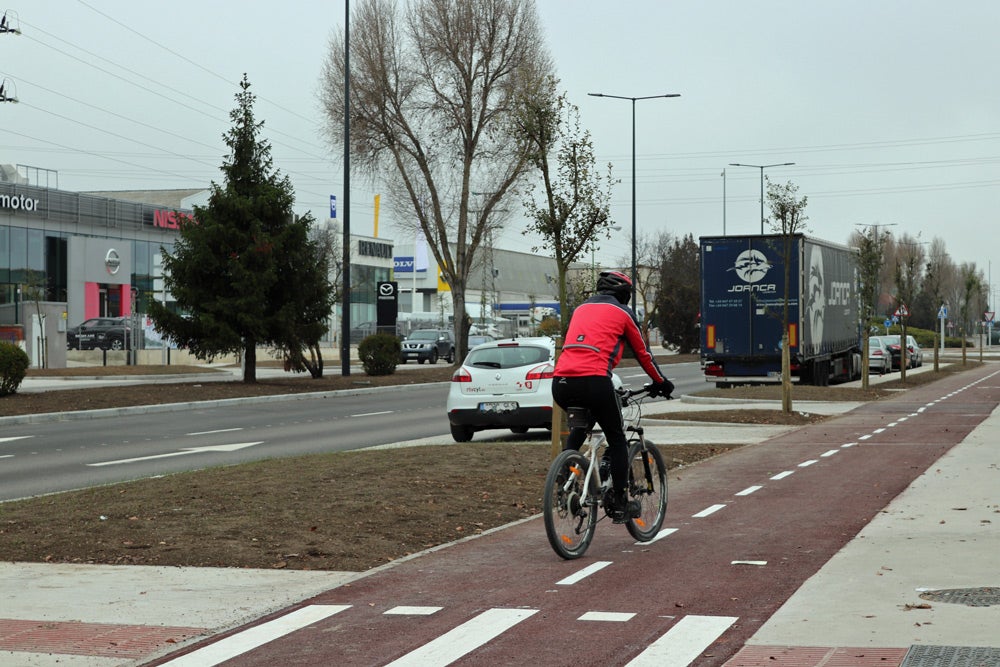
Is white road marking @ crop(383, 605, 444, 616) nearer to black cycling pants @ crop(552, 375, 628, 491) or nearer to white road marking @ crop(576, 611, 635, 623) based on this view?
white road marking @ crop(576, 611, 635, 623)

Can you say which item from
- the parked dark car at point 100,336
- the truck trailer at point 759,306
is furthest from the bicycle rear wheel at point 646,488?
the parked dark car at point 100,336

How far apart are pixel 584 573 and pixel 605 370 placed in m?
1.31

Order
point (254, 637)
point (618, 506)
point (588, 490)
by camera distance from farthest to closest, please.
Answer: point (618, 506) < point (588, 490) < point (254, 637)

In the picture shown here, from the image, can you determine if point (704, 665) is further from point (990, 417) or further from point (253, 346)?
point (253, 346)

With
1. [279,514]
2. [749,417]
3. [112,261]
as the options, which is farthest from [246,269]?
[112,261]

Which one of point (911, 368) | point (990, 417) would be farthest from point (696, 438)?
point (911, 368)

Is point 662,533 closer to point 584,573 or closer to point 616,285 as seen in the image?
point 584,573

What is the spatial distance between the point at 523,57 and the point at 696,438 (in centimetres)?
2852

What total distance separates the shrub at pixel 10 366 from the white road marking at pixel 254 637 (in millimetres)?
21460

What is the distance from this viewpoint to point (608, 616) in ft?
21.7

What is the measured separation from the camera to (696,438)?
18.9m

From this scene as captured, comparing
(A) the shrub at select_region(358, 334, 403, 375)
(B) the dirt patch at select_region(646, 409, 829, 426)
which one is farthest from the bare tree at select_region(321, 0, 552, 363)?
(B) the dirt patch at select_region(646, 409, 829, 426)

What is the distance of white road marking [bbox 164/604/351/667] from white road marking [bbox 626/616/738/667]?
1724mm

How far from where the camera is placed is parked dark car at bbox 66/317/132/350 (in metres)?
55.7
